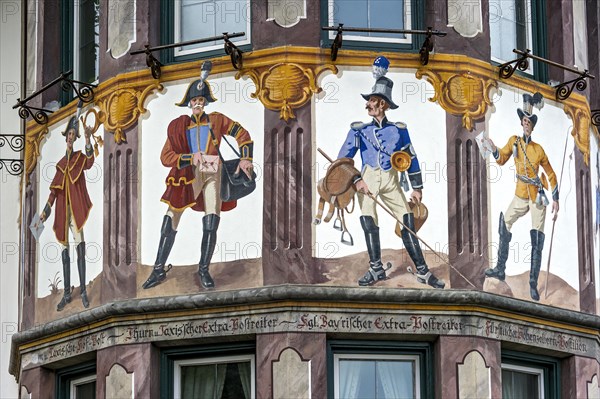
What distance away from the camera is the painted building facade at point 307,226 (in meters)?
23.6

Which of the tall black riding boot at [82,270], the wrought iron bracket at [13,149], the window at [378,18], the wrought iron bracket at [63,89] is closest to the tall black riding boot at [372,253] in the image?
the window at [378,18]

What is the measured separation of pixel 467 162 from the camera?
2431cm

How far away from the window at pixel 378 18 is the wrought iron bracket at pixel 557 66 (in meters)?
1.05

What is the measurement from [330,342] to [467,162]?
256cm

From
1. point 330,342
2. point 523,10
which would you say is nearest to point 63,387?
point 330,342

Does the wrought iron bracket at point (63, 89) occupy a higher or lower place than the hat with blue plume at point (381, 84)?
higher

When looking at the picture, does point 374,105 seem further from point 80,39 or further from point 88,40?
point 80,39

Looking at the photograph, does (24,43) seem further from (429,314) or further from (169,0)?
(429,314)

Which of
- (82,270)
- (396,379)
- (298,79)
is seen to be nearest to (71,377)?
(82,270)

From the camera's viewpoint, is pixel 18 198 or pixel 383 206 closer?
pixel 383 206

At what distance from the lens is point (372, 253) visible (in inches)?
936

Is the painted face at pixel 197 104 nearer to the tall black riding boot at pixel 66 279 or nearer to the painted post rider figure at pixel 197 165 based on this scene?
the painted post rider figure at pixel 197 165

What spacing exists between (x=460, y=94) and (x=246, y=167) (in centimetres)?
251

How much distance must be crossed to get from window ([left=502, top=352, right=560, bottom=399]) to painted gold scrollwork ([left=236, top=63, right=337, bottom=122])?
356 centimetres
